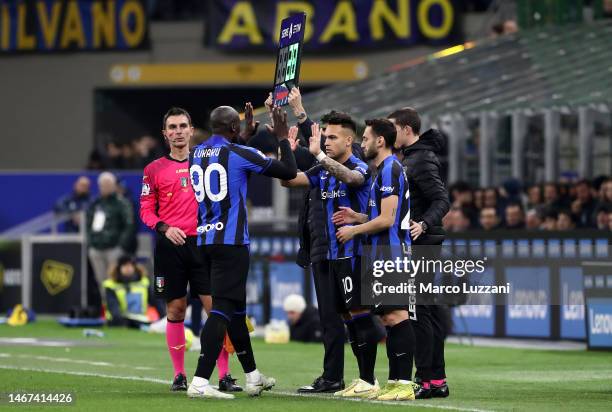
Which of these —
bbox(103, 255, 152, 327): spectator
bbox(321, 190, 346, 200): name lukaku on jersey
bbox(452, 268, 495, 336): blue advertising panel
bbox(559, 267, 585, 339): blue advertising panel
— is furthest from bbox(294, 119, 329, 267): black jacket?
bbox(103, 255, 152, 327): spectator

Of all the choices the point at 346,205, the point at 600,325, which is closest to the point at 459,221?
the point at 600,325

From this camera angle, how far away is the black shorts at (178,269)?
40.7ft

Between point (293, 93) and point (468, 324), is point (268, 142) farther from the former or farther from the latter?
point (293, 93)

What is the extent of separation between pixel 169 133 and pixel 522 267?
7876 mm

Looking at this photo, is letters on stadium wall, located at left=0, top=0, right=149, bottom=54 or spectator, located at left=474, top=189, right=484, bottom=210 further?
letters on stadium wall, located at left=0, top=0, right=149, bottom=54

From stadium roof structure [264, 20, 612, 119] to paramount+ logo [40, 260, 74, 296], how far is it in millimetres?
4680

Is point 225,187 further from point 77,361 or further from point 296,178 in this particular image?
point 77,361

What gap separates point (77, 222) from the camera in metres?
26.8

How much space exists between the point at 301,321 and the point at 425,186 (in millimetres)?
7996

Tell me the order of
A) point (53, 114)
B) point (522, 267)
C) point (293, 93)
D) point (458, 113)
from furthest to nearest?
point (53, 114) < point (458, 113) < point (522, 267) < point (293, 93)

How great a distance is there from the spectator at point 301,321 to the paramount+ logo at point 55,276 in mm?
6240

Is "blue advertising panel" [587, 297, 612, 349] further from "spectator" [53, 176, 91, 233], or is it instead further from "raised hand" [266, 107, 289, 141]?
"spectator" [53, 176, 91, 233]

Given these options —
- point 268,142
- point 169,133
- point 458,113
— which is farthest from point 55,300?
point 169,133

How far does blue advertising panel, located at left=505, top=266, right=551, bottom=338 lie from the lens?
1916 centimetres
